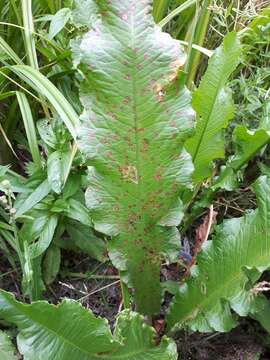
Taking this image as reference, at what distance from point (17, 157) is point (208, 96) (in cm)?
58

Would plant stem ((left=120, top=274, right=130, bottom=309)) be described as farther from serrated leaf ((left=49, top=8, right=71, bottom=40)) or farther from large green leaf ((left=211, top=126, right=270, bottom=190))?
serrated leaf ((left=49, top=8, right=71, bottom=40))

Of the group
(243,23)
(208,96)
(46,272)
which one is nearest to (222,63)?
(208,96)

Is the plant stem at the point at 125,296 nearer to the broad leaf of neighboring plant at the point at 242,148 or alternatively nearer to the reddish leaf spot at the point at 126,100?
the broad leaf of neighboring plant at the point at 242,148

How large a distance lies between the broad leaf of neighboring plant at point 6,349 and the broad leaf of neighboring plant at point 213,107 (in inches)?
20.7

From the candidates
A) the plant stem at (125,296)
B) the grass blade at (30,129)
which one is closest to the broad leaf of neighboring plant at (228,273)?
the plant stem at (125,296)

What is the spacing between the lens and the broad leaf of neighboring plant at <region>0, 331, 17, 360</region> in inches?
44.0

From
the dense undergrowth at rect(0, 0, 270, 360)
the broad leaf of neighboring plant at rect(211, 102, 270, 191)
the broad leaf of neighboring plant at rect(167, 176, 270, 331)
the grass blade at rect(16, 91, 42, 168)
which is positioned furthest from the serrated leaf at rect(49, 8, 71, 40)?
the broad leaf of neighboring plant at rect(167, 176, 270, 331)

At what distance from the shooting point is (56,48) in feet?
4.91

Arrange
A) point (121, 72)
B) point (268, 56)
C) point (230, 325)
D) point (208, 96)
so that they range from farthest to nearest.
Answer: point (268, 56) → point (208, 96) → point (230, 325) → point (121, 72)

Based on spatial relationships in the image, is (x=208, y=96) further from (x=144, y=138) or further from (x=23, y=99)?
(x=23, y=99)

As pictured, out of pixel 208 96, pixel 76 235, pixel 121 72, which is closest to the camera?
pixel 121 72

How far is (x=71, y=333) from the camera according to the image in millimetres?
1037

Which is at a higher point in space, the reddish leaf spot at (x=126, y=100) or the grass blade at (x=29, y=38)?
the reddish leaf spot at (x=126, y=100)

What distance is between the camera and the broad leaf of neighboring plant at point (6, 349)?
1.12m
